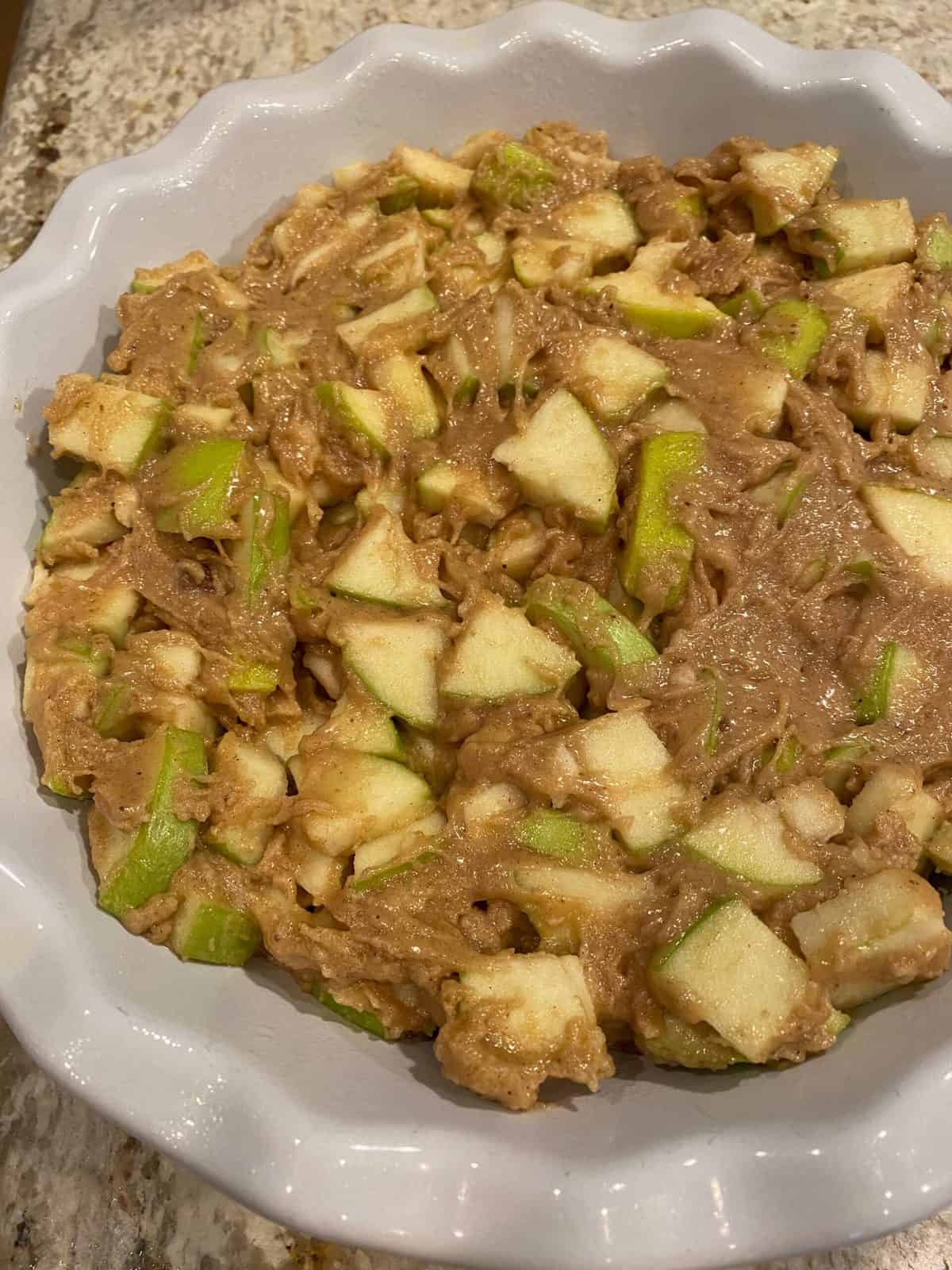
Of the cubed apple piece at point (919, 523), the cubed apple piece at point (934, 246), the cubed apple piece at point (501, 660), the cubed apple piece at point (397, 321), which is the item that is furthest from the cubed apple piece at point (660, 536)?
the cubed apple piece at point (934, 246)

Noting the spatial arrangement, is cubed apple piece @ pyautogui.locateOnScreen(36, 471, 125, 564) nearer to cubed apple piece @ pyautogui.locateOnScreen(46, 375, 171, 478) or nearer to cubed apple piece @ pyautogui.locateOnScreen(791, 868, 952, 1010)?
cubed apple piece @ pyautogui.locateOnScreen(46, 375, 171, 478)

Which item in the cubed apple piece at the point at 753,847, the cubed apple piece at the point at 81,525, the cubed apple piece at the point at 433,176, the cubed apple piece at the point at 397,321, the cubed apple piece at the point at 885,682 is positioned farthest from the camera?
the cubed apple piece at the point at 433,176

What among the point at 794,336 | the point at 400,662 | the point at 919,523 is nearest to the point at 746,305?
the point at 794,336

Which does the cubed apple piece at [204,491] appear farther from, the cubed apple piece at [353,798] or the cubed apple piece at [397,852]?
the cubed apple piece at [397,852]

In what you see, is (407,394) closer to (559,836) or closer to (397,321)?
(397,321)

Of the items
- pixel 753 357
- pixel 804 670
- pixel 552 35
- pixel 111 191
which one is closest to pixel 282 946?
pixel 804 670

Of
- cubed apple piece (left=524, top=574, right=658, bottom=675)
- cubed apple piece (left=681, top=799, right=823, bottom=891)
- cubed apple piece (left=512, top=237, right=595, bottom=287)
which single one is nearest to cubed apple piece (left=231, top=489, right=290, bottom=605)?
cubed apple piece (left=524, top=574, right=658, bottom=675)

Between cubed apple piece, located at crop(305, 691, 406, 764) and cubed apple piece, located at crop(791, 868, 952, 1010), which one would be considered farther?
cubed apple piece, located at crop(305, 691, 406, 764)
